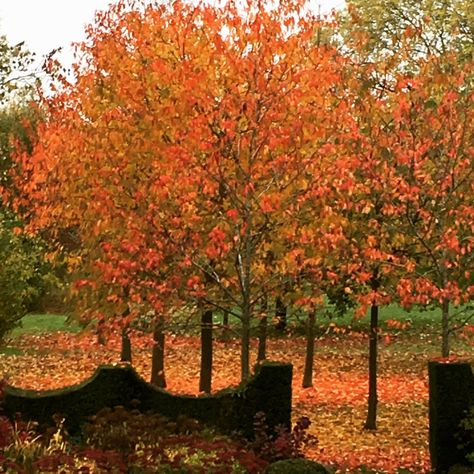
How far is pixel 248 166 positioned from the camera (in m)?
15.6

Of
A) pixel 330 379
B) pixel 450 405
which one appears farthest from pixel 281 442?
pixel 330 379

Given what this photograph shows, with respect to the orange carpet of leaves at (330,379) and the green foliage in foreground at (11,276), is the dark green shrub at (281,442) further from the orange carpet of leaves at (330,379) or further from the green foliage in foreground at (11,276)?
the green foliage in foreground at (11,276)

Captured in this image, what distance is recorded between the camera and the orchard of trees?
1513 cm

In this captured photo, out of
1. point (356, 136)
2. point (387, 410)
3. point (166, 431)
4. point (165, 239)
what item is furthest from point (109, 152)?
point (387, 410)

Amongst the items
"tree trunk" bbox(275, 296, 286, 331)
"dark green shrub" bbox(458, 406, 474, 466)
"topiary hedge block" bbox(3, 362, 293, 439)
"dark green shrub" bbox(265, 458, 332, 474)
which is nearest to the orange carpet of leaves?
"topiary hedge block" bbox(3, 362, 293, 439)

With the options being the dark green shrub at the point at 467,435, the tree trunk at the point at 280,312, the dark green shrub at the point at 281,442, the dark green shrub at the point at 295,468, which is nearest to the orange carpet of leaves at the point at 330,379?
the dark green shrub at the point at 467,435

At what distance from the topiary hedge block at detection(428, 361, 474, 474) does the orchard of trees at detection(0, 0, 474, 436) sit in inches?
70.1

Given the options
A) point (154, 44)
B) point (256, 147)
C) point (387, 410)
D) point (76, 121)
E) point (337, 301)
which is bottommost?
point (387, 410)

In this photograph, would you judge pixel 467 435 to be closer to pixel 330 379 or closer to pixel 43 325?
pixel 330 379

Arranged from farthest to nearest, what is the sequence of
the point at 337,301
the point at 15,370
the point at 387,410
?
the point at 337,301, the point at 15,370, the point at 387,410

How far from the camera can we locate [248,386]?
43.1ft

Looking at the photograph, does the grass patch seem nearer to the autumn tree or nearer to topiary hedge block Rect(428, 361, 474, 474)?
the autumn tree

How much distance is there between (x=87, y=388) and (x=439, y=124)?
8634 mm

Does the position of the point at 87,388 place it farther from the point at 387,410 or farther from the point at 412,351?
the point at 412,351
